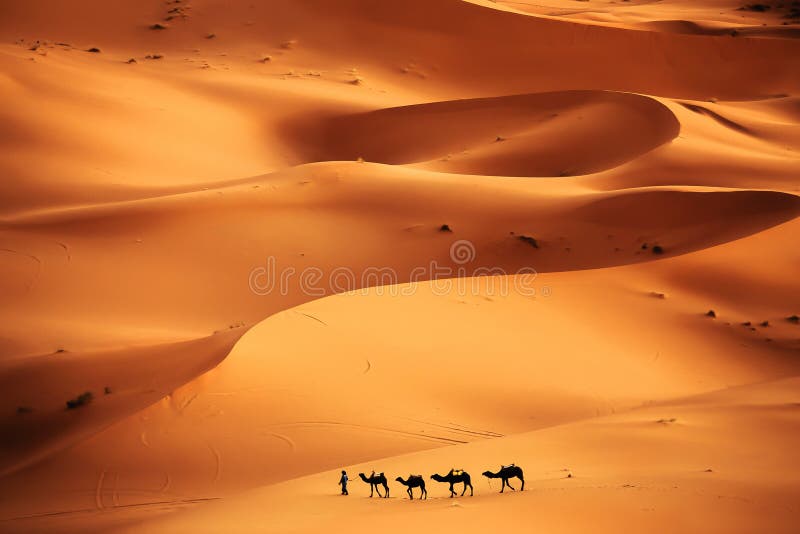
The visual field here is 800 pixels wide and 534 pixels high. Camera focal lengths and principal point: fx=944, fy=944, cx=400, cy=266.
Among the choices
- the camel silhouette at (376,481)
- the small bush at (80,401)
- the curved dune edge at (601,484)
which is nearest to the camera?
the curved dune edge at (601,484)

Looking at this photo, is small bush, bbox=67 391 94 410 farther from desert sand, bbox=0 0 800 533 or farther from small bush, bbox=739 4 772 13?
small bush, bbox=739 4 772 13

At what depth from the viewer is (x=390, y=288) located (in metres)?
10.9

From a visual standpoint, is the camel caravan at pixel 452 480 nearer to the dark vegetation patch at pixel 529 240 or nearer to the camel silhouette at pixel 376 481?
the camel silhouette at pixel 376 481

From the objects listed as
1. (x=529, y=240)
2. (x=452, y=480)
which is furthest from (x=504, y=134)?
(x=452, y=480)

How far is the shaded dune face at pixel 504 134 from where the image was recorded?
1723 cm

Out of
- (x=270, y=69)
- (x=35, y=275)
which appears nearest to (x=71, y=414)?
(x=35, y=275)

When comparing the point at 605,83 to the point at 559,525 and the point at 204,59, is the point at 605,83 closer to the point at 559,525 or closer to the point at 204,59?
the point at 204,59

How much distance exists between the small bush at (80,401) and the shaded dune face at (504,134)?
9.51 metres

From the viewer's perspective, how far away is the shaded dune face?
17.2 m

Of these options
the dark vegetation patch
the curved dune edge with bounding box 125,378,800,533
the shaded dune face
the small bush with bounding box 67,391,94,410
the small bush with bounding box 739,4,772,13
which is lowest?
the curved dune edge with bounding box 125,378,800,533

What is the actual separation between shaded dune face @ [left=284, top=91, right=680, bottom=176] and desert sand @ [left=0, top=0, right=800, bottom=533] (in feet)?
0.25

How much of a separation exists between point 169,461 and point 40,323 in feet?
11.9

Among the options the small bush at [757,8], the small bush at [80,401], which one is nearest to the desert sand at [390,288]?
the small bush at [80,401]

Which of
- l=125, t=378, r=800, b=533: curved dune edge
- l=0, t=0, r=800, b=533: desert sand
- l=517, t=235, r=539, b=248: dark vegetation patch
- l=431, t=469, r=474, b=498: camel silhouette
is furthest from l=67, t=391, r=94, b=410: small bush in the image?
l=517, t=235, r=539, b=248: dark vegetation patch
